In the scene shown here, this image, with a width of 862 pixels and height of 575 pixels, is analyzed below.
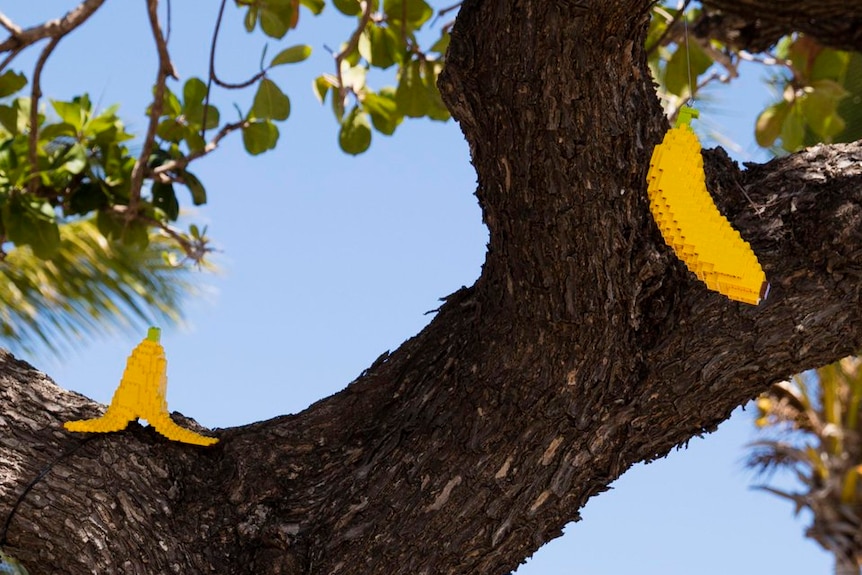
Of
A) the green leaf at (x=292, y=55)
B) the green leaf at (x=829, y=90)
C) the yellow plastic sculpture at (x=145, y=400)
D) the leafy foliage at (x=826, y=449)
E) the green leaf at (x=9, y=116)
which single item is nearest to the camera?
Result: the yellow plastic sculpture at (x=145, y=400)

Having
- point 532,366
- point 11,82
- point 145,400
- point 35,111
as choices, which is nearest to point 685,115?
point 532,366

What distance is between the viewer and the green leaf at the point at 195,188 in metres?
2.45

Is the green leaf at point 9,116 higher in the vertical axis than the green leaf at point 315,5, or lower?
lower

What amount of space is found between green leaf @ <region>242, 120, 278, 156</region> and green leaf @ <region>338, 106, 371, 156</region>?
159mm

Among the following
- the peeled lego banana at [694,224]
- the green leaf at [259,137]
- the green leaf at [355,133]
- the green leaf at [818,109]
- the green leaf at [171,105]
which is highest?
the green leaf at [818,109]

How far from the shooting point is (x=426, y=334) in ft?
5.53

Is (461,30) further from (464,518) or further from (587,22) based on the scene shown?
(464,518)

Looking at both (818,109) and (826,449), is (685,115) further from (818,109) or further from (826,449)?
(826,449)

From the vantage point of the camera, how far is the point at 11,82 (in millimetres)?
2363

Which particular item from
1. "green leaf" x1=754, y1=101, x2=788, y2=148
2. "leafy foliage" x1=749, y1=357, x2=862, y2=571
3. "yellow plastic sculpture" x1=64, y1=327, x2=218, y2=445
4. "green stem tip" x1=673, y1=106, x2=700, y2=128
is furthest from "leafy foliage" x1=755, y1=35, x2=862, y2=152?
"leafy foliage" x1=749, y1=357, x2=862, y2=571

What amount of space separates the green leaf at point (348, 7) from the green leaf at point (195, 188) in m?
0.53

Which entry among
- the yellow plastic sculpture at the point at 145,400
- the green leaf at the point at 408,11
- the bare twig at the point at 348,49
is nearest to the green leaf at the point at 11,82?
the bare twig at the point at 348,49

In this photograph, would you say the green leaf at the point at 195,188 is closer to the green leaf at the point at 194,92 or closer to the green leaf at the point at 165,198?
the green leaf at the point at 165,198

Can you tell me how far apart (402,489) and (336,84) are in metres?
1.28
